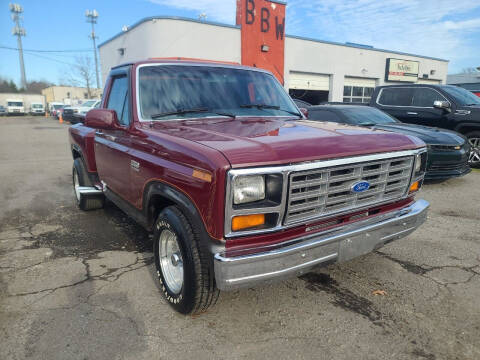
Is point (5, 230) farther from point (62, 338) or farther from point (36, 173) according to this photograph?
point (36, 173)

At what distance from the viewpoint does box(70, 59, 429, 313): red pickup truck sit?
2.11 meters

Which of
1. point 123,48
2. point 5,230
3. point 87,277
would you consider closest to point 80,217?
point 5,230

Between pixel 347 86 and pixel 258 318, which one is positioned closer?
pixel 258 318

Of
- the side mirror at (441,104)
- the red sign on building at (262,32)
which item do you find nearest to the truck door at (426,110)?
the side mirror at (441,104)

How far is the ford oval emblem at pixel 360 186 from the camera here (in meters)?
2.48

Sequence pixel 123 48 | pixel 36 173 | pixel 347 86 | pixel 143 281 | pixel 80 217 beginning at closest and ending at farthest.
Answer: pixel 143 281 → pixel 80 217 → pixel 36 173 → pixel 123 48 → pixel 347 86

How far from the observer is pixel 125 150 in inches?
129

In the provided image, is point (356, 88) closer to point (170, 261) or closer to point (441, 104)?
point (441, 104)

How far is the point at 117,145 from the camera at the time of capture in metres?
3.49

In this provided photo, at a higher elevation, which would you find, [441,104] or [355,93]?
[355,93]

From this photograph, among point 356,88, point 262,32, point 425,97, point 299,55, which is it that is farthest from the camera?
point 356,88

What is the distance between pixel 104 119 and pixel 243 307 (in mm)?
2060

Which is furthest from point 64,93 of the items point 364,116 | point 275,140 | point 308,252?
point 308,252

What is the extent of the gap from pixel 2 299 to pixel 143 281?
1.12 meters
